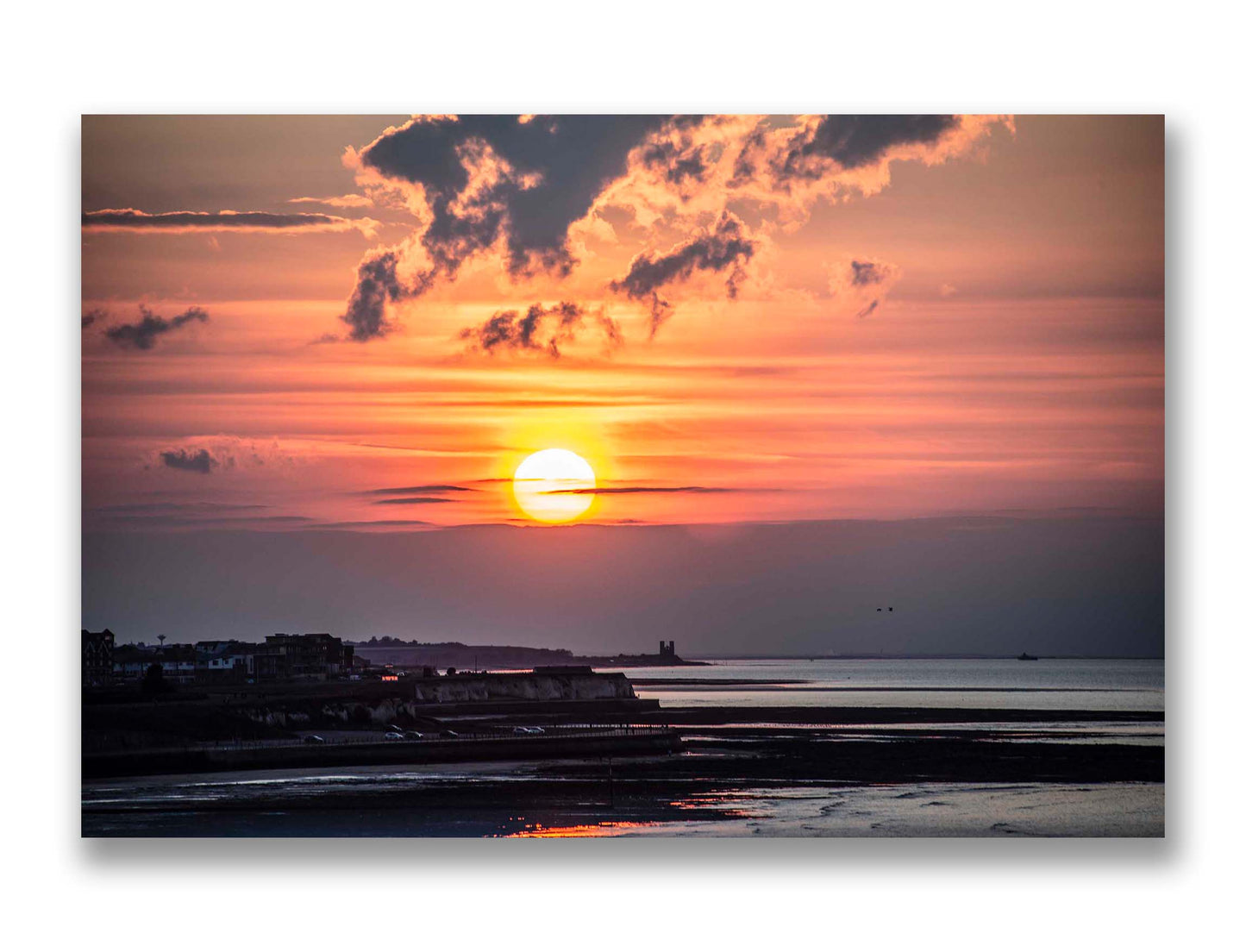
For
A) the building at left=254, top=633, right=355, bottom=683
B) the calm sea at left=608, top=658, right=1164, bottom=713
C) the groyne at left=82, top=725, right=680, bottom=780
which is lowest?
the groyne at left=82, top=725, right=680, bottom=780

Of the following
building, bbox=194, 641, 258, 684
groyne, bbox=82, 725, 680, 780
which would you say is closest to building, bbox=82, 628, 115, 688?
building, bbox=194, 641, 258, 684

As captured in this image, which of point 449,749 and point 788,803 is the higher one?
point 449,749

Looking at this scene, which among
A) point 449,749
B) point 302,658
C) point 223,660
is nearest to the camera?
point 223,660

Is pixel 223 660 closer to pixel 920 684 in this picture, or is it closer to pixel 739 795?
pixel 739 795

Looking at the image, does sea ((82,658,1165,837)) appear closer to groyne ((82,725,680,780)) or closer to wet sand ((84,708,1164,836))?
wet sand ((84,708,1164,836))
